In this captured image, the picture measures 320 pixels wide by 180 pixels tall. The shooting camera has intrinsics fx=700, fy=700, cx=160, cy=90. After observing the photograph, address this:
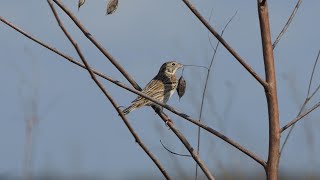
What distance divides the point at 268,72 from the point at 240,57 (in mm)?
136

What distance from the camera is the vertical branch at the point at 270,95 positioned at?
2.20 metres

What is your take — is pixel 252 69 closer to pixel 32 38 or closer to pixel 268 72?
pixel 268 72

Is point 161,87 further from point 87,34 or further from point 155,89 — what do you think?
point 87,34

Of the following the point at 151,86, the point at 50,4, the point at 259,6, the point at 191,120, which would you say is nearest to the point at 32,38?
the point at 50,4

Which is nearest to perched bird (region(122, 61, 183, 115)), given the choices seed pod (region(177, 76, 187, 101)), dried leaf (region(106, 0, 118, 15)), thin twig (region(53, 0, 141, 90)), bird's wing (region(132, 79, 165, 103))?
bird's wing (region(132, 79, 165, 103))

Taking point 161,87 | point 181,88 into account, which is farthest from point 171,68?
point 181,88

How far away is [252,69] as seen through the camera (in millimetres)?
2186

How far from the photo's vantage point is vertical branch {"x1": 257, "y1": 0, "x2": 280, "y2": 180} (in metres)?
2.20

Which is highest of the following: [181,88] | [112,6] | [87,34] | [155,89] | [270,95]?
[155,89]

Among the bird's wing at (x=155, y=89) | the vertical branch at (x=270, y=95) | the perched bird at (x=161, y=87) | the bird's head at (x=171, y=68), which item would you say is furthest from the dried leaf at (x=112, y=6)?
the bird's head at (x=171, y=68)

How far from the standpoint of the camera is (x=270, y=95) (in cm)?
222

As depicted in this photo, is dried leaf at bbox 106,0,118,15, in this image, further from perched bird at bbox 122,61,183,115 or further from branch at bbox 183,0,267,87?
perched bird at bbox 122,61,183,115

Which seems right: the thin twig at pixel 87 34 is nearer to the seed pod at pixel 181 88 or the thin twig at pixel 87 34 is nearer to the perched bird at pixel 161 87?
the seed pod at pixel 181 88

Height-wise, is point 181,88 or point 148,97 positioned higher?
point 181,88
